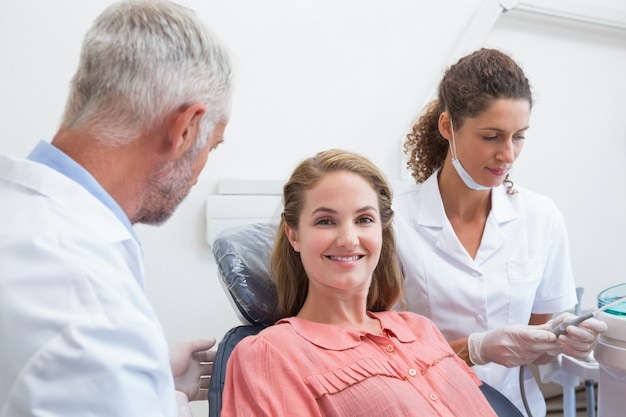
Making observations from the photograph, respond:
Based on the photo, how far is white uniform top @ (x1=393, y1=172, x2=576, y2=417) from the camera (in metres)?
1.49

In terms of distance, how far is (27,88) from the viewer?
167 cm

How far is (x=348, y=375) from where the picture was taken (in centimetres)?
114

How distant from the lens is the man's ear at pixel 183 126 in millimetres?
794

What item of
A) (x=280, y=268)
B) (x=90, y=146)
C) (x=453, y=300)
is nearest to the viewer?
(x=90, y=146)

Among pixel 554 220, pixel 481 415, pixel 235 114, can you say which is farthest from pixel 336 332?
pixel 235 114

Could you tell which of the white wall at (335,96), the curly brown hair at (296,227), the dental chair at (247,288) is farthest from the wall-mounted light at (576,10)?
the dental chair at (247,288)

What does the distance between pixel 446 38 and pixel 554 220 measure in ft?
2.76

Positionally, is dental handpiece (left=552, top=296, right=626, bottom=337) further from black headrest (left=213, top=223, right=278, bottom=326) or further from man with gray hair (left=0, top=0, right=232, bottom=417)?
man with gray hair (left=0, top=0, right=232, bottom=417)

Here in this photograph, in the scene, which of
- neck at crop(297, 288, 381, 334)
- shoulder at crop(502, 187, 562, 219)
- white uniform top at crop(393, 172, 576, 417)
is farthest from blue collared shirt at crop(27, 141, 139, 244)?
shoulder at crop(502, 187, 562, 219)

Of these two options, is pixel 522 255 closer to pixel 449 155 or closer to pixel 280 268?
pixel 449 155

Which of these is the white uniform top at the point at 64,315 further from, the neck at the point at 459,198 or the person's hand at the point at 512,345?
the neck at the point at 459,198

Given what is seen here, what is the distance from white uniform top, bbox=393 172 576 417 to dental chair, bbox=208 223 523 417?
206mm

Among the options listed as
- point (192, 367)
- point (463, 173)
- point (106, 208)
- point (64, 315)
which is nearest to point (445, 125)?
point (463, 173)

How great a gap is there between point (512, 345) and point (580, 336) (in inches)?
5.9
